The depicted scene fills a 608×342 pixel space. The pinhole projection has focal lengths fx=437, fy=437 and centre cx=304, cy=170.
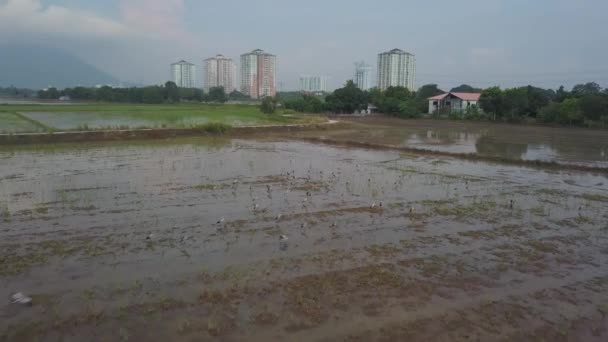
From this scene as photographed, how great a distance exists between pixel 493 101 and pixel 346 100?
19.7 meters

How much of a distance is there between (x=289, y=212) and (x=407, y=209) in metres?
2.56

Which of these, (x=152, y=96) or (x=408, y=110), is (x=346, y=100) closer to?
(x=408, y=110)

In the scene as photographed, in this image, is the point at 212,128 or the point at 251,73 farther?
the point at 251,73

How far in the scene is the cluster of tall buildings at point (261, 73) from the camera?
98875 millimetres

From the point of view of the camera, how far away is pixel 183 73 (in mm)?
180875

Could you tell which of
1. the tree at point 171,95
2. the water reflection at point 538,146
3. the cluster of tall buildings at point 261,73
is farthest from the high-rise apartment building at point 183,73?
the water reflection at point 538,146

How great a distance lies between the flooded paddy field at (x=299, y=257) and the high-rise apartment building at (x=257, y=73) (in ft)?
398

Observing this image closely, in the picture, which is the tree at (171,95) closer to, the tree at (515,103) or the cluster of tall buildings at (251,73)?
the cluster of tall buildings at (251,73)

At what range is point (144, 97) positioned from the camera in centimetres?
7600

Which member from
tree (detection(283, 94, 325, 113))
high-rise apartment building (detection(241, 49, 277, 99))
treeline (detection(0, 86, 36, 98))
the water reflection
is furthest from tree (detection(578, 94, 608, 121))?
treeline (detection(0, 86, 36, 98))

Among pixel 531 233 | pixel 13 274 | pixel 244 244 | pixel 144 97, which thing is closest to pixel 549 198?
pixel 531 233

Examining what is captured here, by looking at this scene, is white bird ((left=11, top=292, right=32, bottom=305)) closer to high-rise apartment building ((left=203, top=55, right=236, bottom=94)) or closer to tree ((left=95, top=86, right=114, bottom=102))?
tree ((left=95, top=86, right=114, bottom=102))

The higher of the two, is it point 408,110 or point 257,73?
point 257,73

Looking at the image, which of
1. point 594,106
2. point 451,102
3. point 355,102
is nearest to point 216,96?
point 355,102
